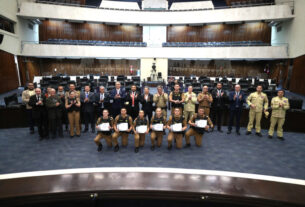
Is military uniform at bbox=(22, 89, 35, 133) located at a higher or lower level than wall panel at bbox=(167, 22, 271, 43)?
lower

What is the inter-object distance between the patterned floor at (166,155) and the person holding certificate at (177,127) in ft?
0.87

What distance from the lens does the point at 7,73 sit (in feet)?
53.0

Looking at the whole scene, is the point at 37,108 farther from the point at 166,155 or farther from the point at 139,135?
the point at 166,155

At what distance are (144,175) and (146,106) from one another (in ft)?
17.1

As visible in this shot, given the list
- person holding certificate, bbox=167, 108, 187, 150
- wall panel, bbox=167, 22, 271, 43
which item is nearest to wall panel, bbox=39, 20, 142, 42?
wall panel, bbox=167, 22, 271, 43

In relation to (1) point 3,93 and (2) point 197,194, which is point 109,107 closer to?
(2) point 197,194

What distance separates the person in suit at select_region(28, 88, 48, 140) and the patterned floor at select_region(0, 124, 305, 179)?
403mm

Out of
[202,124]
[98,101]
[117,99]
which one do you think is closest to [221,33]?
[117,99]

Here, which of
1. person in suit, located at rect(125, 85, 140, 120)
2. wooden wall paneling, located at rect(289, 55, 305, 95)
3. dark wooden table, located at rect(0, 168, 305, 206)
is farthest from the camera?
→ wooden wall paneling, located at rect(289, 55, 305, 95)

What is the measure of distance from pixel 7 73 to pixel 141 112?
49.9ft

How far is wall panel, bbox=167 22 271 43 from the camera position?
887 inches

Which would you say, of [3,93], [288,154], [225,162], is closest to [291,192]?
[225,162]

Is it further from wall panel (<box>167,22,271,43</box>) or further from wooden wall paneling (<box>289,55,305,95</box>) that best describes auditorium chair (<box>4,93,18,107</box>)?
wall panel (<box>167,22,271,43</box>)

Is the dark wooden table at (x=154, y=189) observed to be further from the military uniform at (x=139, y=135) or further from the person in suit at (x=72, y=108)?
the person in suit at (x=72, y=108)
